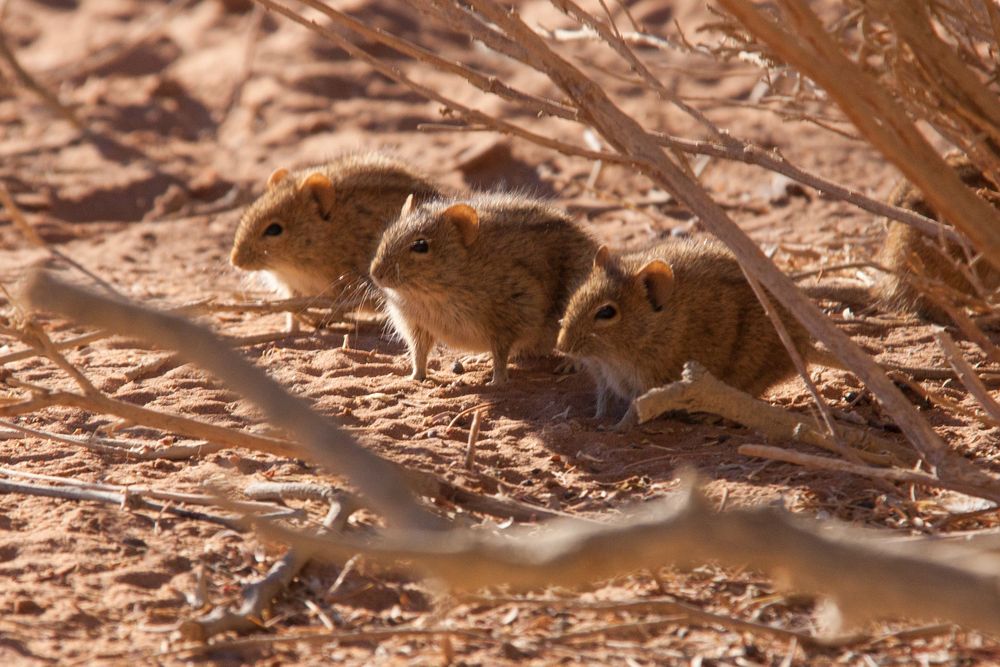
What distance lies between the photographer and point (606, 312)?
516 centimetres

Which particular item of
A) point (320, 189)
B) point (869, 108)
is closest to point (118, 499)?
point (869, 108)

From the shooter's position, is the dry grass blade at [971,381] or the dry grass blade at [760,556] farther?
the dry grass blade at [971,381]

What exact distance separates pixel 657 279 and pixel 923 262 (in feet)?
5.64

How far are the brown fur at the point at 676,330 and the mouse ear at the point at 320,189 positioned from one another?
1925 millimetres

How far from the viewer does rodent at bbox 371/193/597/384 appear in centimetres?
565

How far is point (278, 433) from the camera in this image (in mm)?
4391

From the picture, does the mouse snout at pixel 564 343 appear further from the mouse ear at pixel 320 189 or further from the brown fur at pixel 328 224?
the mouse ear at pixel 320 189

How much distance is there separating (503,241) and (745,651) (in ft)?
9.59

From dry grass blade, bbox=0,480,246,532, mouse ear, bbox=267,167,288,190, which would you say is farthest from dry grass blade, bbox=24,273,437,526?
mouse ear, bbox=267,167,288,190

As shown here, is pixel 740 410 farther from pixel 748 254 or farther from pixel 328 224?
pixel 328 224

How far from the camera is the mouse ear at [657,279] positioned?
5113 mm

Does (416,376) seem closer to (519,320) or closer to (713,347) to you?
(519,320)

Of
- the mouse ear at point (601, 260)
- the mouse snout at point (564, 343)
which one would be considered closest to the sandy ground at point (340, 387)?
the mouse snout at point (564, 343)

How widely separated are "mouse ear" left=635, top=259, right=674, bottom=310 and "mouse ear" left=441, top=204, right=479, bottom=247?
2.97 ft
